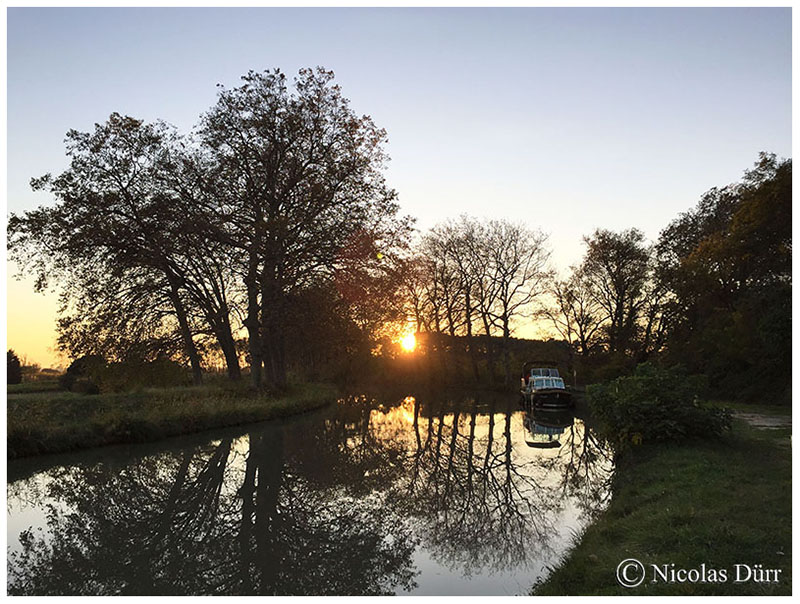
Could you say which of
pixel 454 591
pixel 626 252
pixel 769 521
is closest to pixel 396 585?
pixel 454 591

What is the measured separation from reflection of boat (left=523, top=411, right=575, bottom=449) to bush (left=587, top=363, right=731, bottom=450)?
5081mm

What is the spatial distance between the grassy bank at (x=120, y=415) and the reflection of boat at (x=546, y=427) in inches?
396

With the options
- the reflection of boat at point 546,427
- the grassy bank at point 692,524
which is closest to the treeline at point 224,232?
the reflection of boat at point 546,427

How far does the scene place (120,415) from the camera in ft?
60.6

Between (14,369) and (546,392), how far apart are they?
2942 centimetres

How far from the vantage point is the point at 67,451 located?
1625 centimetres

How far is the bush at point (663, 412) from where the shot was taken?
1352cm

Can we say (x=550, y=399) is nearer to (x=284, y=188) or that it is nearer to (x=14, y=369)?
(x=284, y=188)

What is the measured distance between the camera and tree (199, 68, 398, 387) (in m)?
26.4

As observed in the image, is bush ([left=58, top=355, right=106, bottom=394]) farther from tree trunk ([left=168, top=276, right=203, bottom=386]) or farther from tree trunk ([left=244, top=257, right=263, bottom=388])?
tree trunk ([left=244, top=257, right=263, bottom=388])

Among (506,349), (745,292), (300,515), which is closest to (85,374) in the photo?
(300,515)

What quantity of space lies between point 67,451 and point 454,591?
12886 millimetres

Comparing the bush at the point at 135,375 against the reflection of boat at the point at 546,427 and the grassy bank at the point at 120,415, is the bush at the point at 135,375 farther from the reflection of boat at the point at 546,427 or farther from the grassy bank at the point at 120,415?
the reflection of boat at the point at 546,427

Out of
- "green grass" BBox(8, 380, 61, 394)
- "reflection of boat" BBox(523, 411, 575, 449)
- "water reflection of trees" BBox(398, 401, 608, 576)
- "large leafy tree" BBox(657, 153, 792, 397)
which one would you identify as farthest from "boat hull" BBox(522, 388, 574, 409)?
"green grass" BBox(8, 380, 61, 394)
